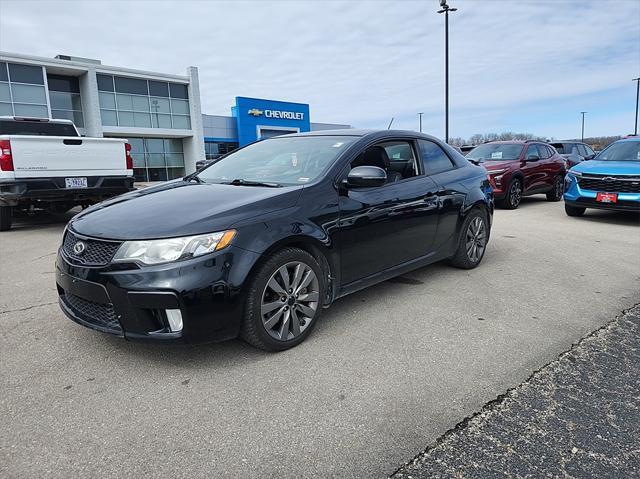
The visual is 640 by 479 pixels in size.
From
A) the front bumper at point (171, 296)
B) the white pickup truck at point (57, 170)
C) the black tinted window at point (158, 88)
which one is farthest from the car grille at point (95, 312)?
the black tinted window at point (158, 88)

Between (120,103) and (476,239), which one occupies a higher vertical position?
(120,103)

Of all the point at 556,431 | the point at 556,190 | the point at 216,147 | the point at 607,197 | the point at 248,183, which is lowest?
the point at 556,431

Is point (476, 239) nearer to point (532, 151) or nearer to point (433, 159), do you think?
point (433, 159)

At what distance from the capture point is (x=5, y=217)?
325 inches

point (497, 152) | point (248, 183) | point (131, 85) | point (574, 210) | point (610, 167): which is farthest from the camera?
point (131, 85)

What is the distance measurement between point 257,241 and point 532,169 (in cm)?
1031

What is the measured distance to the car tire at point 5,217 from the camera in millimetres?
8176

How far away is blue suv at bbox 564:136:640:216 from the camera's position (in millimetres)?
8117

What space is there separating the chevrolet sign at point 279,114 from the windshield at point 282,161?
3684 centimetres

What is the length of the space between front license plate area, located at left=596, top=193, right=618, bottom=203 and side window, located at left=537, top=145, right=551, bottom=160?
3.59 m

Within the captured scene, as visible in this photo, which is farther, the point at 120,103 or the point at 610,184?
the point at 120,103

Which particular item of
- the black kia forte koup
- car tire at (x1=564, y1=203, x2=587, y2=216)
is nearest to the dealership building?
car tire at (x1=564, y1=203, x2=587, y2=216)

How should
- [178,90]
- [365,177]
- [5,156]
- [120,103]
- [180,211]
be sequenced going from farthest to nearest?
[178,90] → [120,103] → [5,156] → [365,177] → [180,211]

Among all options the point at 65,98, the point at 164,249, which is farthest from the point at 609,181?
the point at 65,98
